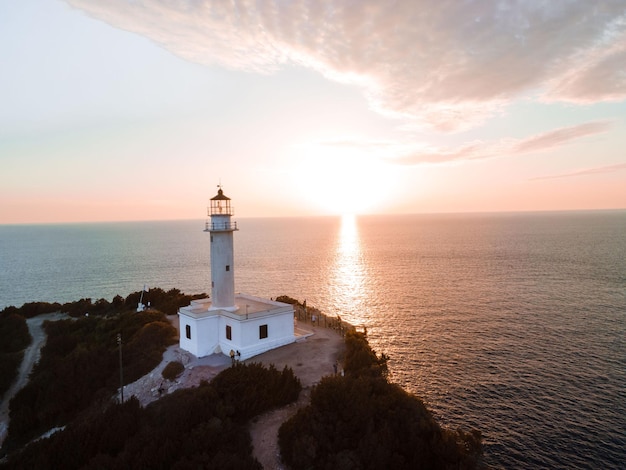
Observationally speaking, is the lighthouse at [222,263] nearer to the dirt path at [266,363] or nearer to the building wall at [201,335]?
the building wall at [201,335]

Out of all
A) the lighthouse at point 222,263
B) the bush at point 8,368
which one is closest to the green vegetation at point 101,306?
the bush at point 8,368

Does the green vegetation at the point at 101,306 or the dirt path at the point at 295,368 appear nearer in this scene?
the dirt path at the point at 295,368

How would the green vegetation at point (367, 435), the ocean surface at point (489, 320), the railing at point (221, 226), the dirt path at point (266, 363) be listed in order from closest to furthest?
the green vegetation at point (367, 435) < the dirt path at point (266, 363) < the ocean surface at point (489, 320) < the railing at point (221, 226)

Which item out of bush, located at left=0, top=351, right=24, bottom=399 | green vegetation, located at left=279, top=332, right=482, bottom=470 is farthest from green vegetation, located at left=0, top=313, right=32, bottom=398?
green vegetation, located at left=279, top=332, right=482, bottom=470

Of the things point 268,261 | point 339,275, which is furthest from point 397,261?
point 268,261

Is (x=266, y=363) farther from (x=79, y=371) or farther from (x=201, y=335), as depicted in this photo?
(x=79, y=371)

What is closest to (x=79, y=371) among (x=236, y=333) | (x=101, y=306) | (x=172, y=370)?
(x=172, y=370)

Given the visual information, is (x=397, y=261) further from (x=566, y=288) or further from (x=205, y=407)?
(x=205, y=407)
